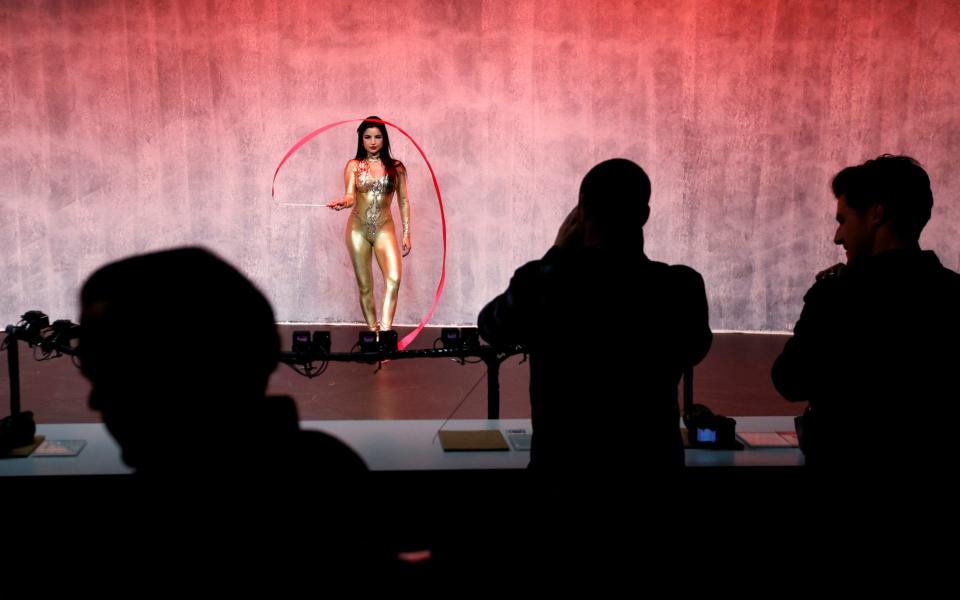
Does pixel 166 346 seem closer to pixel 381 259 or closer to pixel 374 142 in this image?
pixel 374 142

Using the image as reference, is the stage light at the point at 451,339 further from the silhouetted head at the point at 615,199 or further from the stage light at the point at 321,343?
the silhouetted head at the point at 615,199

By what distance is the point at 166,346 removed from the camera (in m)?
0.76

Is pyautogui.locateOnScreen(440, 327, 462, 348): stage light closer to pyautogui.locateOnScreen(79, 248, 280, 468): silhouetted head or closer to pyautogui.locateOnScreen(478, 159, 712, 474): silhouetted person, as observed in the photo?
pyautogui.locateOnScreen(478, 159, 712, 474): silhouetted person

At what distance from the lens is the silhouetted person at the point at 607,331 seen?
154 cm

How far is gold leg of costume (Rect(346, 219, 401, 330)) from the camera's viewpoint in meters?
6.27

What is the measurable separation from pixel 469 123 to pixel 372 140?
1942mm

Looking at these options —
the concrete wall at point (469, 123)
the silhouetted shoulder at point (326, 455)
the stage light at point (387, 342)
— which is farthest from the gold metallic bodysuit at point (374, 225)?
the silhouetted shoulder at point (326, 455)

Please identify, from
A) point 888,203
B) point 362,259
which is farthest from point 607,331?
point 362,259

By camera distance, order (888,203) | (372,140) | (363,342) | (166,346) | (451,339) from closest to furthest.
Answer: (166,346) → (888,203) → (451,339) → (363,342) → (372,140)

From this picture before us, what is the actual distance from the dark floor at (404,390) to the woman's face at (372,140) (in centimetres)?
168

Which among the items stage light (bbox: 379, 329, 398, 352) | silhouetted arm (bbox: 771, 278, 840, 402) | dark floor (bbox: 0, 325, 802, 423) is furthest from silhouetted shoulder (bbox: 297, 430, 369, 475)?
dark floor (bbox: 0, 325, 802, 423)

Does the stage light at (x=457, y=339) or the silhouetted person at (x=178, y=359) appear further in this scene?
the stage light at (x=457, y=339)

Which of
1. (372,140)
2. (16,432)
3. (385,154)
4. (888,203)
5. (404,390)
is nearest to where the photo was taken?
(888,203)

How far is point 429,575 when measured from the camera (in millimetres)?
962
